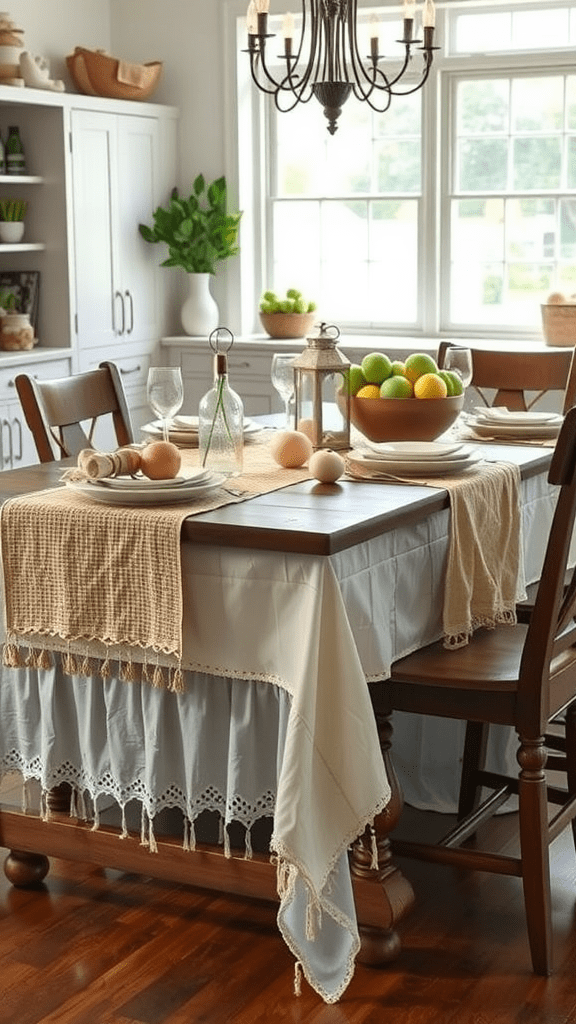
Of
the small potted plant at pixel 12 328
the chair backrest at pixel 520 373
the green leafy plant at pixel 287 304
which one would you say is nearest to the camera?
the chair backrest at pixel 520 373

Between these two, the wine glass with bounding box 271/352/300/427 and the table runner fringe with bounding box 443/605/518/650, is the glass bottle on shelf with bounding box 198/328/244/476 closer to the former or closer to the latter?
the wine glass with bounding box 271/352/300/427

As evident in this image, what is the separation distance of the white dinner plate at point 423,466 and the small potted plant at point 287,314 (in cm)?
313

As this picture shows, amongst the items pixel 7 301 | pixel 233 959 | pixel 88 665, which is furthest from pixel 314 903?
pixel 7 301

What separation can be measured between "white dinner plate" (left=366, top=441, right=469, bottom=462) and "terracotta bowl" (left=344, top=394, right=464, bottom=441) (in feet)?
0.19

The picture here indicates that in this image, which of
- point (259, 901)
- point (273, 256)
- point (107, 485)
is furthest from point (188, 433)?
point (273, 256)

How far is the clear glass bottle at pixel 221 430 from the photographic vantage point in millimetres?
2789

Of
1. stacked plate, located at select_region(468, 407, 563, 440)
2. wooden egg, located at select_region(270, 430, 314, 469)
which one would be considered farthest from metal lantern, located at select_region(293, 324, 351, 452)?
stacked plate, located at select_region(468, 407, 563, 440)

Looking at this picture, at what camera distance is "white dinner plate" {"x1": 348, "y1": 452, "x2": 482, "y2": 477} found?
275cm

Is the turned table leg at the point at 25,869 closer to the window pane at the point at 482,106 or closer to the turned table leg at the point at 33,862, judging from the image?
the turned table leg at the point at 33,862

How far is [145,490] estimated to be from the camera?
2.51m

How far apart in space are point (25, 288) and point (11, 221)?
0.27 m

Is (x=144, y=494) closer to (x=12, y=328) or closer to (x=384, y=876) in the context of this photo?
(x=384, y=876)

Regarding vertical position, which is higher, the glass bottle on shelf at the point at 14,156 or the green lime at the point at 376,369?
the glass bottle on shelf at the point at 14,156

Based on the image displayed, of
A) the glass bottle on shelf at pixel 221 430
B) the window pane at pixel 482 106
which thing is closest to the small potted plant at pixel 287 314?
the window pane at pixel 482 106
